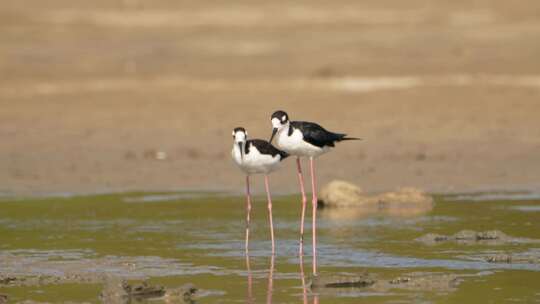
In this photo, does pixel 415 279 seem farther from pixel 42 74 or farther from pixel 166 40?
pixel 166 40

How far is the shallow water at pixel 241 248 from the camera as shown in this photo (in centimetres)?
890

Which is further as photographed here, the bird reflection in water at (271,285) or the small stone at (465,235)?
the small stone at (465,235)

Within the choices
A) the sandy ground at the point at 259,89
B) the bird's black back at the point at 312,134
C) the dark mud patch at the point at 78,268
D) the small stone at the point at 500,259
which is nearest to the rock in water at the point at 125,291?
the dark mud patch at the point at 78,268

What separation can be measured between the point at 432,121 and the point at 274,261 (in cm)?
938

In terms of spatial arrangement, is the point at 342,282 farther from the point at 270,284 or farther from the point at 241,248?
the point at 241,248

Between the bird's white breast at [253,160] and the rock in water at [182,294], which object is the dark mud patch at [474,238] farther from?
the rock in water at [182,294]

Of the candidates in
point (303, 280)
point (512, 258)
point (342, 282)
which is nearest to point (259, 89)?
point (512, 258)

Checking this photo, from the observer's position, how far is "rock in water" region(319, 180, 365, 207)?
13.5 metres

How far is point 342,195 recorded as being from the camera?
533 inches

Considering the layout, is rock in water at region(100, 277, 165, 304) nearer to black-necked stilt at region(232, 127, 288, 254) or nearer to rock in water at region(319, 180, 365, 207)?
black-necked stilt at region(232, 127, 288, 254)

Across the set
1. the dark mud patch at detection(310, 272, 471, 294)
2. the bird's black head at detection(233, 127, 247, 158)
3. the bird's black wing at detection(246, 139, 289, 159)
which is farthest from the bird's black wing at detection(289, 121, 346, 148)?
the dark mud patch at detection(310, 272, 471, 294)

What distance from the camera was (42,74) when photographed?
950 inches

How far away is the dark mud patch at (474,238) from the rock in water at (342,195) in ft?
7.60

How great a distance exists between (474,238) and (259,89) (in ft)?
37.3
